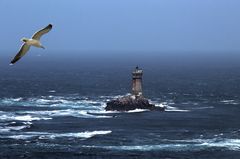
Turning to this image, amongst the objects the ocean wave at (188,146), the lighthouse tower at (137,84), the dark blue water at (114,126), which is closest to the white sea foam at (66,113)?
the dark blue water at (114,126)

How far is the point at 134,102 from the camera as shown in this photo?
137375 mm

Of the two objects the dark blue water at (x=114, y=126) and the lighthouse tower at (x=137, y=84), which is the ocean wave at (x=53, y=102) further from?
the lighthouse tower at (x=137, y=84)

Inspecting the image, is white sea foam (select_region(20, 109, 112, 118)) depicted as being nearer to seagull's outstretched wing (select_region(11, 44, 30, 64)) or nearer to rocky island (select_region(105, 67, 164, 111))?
rocky island (select_region(105, 67, 164, 111))

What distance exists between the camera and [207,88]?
195875mm

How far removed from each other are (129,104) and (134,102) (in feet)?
6.45

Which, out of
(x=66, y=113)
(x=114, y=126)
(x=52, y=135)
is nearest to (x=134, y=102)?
(x=66, y=113)

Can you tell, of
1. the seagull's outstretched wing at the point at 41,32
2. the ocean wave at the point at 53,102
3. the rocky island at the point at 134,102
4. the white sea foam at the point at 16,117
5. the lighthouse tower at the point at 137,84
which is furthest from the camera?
the ocean wave at the point at 53,102

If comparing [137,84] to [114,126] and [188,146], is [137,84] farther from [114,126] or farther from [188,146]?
[188,146]

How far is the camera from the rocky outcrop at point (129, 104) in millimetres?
134750

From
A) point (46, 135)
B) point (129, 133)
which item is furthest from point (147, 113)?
point (46, 135)

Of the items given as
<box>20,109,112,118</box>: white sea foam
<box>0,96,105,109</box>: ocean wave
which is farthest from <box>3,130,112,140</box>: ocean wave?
<box>0,96,105,109</box>: ocean wave

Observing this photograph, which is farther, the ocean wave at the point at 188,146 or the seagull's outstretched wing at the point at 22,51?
the ocean wave at the point at 188,146

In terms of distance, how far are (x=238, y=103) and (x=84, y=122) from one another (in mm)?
52296

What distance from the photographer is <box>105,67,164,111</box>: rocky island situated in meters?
135
